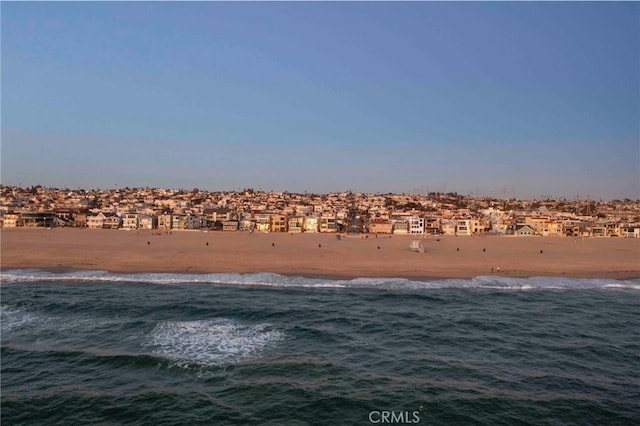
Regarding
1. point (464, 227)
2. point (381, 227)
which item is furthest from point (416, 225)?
point (464, 227)

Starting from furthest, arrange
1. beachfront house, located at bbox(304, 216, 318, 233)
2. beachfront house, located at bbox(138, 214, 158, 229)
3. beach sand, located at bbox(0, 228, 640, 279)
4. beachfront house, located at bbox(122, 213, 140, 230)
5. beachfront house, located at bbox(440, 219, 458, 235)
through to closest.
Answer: beachfront house, located at bbox(138, 214, 158, 229)
beachfront house, located at bbox(304, 216, 318, 233)
beachfront house, located at bbox(122, 213, 140, 230)
beachfront house, located at bbox(440, 219, 458, 235)
beach sand, located at bbox(0, 228, 640, 279)

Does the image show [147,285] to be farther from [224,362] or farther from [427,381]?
[427,381]

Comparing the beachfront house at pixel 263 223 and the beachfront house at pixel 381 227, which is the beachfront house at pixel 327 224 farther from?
the beachfront house at pixel 263 223

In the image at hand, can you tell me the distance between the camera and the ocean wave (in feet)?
94.6

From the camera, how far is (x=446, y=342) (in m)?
17.3

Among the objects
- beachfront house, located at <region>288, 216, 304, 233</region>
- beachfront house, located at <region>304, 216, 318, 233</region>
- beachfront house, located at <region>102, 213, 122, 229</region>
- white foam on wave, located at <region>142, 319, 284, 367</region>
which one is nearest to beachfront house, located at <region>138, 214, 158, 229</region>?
beachfront house, located at <region>102, 213, 122, 229</region>

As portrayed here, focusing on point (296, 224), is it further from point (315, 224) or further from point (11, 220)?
point (11, 220)

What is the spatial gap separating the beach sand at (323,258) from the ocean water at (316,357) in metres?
7.62

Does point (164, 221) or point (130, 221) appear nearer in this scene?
point (130, 221)

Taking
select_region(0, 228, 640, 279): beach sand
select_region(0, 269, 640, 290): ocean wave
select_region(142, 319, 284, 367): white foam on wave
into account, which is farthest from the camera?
select_region(0, 228, 640, 279): beach sand

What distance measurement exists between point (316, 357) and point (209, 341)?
422 cm

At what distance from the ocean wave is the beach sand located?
191cm

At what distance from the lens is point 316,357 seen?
51.1ft

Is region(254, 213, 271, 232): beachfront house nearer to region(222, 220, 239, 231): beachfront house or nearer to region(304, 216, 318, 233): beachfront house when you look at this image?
region(222, 220, 239, 231): beachfront house
